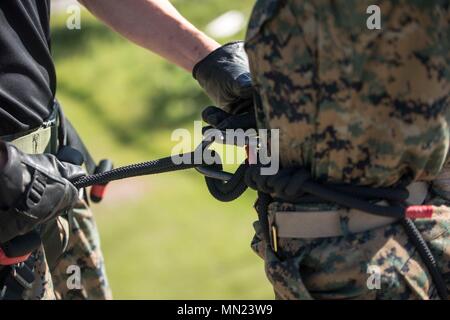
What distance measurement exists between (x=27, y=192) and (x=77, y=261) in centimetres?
69

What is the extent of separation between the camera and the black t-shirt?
82.9 inches

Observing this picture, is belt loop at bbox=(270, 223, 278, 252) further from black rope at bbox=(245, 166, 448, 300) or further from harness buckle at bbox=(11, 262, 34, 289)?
harness buckle at bbox=(11, 262, 34, 289)

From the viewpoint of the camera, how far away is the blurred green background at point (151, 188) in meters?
4.23

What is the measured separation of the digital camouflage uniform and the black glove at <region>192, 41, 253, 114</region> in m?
0.37

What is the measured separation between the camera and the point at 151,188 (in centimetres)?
504

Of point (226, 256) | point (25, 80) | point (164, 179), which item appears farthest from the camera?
point (164, 179)

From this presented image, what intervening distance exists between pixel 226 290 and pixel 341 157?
2591mm

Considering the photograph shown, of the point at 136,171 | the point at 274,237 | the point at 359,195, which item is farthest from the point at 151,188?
the point at 359,195

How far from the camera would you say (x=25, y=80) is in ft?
7.06

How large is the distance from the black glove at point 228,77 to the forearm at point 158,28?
0.23 feet

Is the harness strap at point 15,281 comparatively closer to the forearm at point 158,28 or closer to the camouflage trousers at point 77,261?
the camouflage trousers at point 77,261

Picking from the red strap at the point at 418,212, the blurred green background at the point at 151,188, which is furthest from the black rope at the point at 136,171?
the blurred green background at the point at 151,188

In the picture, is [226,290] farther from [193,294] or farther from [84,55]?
[84,55]
